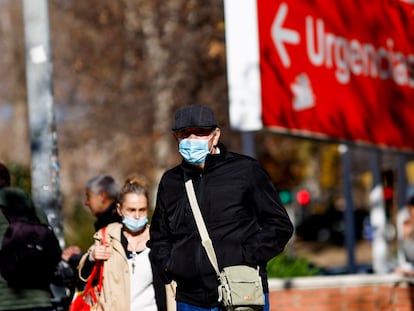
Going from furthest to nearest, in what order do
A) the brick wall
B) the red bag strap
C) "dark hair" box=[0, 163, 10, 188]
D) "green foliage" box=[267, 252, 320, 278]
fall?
"green foliage" box=[267, 252, 320, 278]
the brick wall
"dark hair" box=[0, 163, 10, 188]
the red bag strap

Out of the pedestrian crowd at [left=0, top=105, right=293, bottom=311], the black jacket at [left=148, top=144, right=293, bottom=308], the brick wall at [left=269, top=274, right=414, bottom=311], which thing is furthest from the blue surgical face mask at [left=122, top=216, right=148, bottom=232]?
the brick wall at [left=269, top=274, right=414, bottom=311]

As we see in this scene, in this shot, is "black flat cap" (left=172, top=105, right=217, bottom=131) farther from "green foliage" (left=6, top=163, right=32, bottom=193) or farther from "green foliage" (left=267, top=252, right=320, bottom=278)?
"green foliage" (left=6, top=163, right=32, bottom=193)

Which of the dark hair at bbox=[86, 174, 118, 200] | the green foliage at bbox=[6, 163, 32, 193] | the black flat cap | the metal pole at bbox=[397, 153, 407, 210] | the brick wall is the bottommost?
the brick wall

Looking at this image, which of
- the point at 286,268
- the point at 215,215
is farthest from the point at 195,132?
the point at 286,268

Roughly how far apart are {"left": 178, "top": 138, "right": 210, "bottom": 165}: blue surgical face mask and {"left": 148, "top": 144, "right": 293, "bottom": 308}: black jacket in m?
0.04

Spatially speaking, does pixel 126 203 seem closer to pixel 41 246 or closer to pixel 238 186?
pixel 41 246

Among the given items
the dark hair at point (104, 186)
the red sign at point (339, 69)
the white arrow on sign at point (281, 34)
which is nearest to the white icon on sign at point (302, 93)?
the red sign at point (339, 69)

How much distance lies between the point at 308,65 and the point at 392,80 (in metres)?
3.03

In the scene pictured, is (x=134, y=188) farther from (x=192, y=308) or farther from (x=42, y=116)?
(x=42, y=116)

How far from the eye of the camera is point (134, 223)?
21.6 ft

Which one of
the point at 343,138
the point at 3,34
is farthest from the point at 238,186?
the point at 3,34

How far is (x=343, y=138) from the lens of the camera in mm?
13328

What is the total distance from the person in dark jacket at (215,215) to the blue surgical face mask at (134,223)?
90 cm

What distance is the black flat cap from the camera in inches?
219
